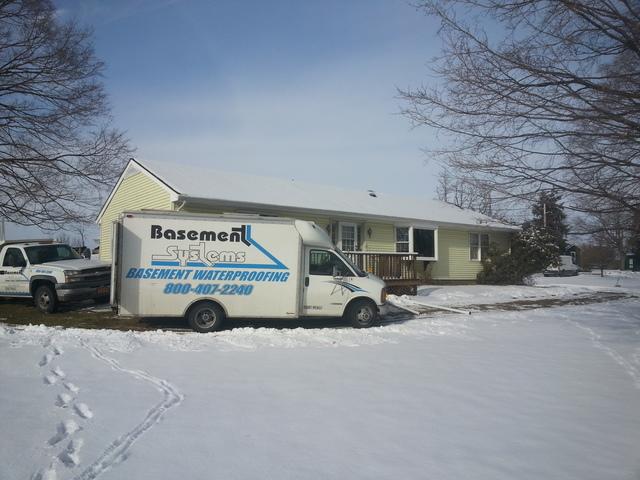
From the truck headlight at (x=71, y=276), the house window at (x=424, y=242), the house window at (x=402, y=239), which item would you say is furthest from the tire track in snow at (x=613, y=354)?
the truck headlight at (x=71, y=276)

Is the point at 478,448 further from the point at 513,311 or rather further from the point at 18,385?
the point at 513,311

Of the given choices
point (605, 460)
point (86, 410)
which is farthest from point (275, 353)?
point (605, 460)

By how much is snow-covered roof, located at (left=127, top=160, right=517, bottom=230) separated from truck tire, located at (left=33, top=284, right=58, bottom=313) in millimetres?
4713

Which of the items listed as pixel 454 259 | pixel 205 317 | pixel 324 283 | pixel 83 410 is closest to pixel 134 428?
pixel 83 410

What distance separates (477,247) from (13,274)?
68.4 ft

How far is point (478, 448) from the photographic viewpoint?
4.04 m

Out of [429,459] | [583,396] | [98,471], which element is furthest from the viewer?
[583,396]

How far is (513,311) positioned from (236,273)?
9.10 m

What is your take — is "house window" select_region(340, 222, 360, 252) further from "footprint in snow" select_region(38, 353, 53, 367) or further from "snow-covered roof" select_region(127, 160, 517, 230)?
"footprint in snow" select_region(38, 353, 53, 367)

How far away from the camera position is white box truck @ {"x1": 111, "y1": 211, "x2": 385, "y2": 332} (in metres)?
9.75

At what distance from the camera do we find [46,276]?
1227 centimetres

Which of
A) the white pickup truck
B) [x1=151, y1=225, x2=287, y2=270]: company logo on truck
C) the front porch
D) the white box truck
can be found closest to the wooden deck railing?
the front porch

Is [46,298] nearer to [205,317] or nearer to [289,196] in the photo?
[205,317]

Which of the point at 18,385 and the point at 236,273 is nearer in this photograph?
the point at 18,385
